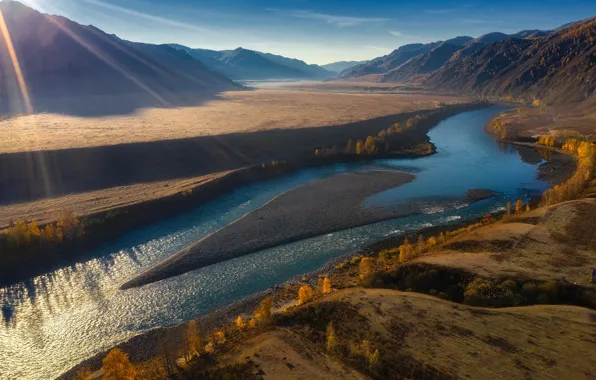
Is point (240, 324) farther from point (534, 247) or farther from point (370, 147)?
point (370, 147)

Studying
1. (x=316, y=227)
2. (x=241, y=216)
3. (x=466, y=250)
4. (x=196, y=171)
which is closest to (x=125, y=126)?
(x=196, y=171)

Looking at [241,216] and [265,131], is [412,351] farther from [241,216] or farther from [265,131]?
[265,131]

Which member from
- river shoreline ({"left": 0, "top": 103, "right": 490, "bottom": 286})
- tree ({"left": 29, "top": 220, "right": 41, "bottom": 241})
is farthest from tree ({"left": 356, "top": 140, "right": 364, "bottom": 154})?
tree ({"left": 29, "top": 220, "right": 41, "bottom": 241})

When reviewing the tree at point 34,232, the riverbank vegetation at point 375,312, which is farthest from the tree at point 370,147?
the tree at point 34,232

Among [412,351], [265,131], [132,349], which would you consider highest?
[265,131]

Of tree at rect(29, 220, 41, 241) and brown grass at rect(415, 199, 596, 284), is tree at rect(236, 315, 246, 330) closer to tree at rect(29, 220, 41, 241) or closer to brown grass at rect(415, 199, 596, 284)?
brown grass at rect(415, 199, 596, 284)
